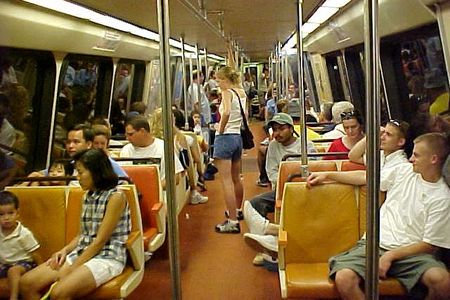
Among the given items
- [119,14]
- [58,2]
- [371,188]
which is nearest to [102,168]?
[58,2]

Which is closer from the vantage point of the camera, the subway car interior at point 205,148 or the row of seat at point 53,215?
the subway car interior at point 205,148

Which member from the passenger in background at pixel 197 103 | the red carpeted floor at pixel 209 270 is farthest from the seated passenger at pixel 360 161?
the passenger in background at pixel 197 103

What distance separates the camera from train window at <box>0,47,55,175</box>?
4.59 meters

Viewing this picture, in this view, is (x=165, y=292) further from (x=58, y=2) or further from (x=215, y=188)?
(x=215, y=188)

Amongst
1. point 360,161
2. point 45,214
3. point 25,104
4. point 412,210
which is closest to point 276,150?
point 360,161

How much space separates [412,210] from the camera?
10.0 feet

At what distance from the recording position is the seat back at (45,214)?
3.53 metres

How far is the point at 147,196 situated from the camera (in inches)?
174

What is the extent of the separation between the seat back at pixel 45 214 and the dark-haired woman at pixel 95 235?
0.72ft

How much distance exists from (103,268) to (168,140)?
1.62 meters

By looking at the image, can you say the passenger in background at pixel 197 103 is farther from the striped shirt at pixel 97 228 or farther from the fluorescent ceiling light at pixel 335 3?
the striped shirt at pixel 97 228

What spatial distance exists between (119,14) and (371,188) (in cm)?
398

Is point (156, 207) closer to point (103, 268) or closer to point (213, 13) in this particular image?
point (103, 268)

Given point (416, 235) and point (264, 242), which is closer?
point (416, 235)
